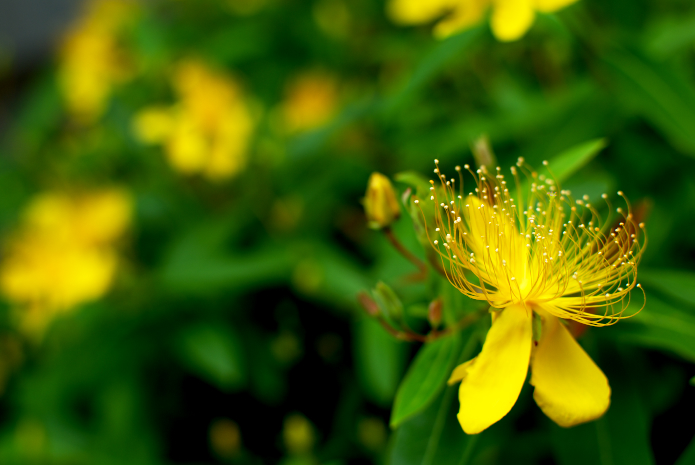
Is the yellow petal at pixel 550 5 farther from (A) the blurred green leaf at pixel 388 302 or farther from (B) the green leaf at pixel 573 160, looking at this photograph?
(A) the blurred green leaf at pixel 388 302

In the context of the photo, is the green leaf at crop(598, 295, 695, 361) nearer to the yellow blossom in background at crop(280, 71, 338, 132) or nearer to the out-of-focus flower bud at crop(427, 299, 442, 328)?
the out-of-focus flower bud at crop(427, 299, 442, 328)

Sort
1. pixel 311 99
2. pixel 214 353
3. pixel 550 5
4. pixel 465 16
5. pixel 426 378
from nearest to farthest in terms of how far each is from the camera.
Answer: pixel 426 378, pixel 550 5, pixel 465 16, pixel 214 353, pixel 311 99

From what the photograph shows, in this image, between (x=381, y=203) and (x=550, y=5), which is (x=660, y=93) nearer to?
(x=550, y=5)

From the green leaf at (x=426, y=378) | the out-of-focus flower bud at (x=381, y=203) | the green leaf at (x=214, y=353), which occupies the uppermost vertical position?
the out-of-focus flower bud at (x=381, y=203)

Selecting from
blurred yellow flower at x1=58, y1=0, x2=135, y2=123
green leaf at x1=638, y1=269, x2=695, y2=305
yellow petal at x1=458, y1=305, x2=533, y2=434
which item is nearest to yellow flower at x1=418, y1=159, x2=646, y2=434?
yellow petal at x1=458, y1=305, x2=533, y2=434

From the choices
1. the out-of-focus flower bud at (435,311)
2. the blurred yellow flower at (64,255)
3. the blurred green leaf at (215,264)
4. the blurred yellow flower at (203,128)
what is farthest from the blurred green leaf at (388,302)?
the blurred yellow flower at (64,255)

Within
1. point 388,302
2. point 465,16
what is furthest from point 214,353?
point 465,16

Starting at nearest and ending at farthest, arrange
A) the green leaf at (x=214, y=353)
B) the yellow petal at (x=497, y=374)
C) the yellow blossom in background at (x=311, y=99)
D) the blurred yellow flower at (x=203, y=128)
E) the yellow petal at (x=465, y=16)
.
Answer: the yellow petal at (x=497, y=374) < the yellow petal at (x=465, y=16) < the green leaf at (x=214, y=353) < the blurred yellow flower at (x=203, y=128) < the yellow blossom in background at (x=311, y=99)
